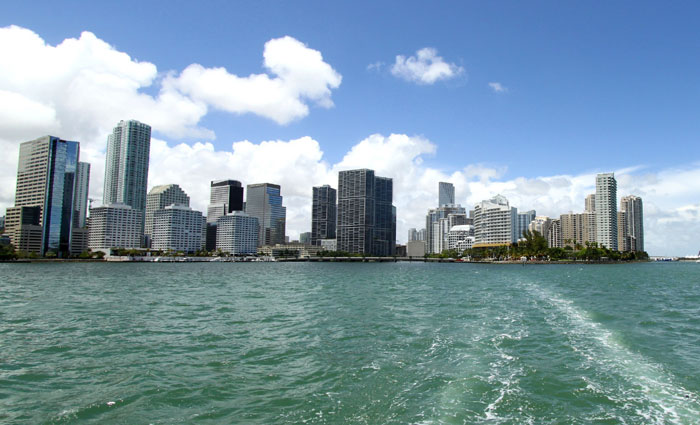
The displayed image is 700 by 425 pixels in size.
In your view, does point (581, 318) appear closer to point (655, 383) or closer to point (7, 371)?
point (655, 383)

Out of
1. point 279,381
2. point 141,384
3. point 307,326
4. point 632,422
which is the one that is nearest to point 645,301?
point 307,326

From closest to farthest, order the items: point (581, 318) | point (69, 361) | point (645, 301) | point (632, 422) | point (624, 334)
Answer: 1. point (632, 422)
2. point (69, 361)
3. point (624, 334)
4. point (581, 318)
5. point (645, 301)

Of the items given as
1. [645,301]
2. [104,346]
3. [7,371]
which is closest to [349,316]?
[104,346]

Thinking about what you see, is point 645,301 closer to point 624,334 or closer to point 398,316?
point 624,334

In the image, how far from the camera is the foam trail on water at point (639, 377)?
43.0 ft

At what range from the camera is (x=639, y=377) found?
54.6 feet

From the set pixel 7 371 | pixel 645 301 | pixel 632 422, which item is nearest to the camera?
pixel 632 422

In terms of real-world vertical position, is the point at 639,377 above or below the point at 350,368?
above

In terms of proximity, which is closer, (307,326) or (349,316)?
(307,326)

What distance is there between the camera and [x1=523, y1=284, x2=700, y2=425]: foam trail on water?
13109mm

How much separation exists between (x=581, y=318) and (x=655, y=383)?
1569cm

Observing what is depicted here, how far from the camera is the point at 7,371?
17250 millimetres

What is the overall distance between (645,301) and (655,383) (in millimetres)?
31623

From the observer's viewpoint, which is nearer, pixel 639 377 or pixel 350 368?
pixel 639 377
